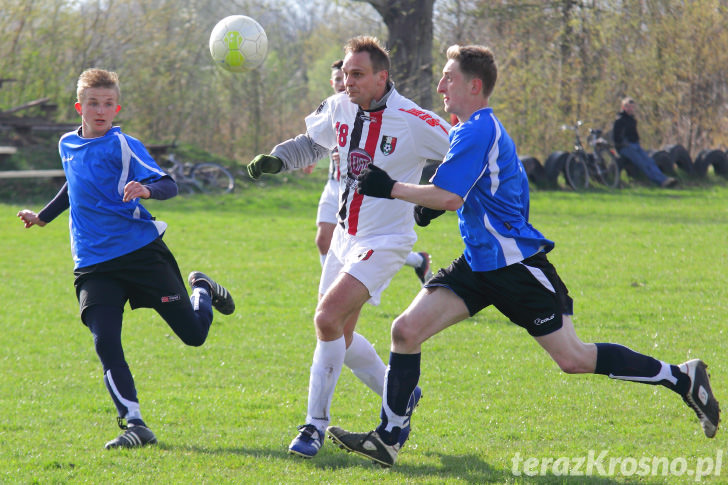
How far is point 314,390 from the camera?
4.75 metres

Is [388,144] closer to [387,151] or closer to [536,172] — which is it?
[387,151]

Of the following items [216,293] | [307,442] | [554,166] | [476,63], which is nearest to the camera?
[476,63]

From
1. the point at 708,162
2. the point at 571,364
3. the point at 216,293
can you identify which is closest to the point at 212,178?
the point at 708,162

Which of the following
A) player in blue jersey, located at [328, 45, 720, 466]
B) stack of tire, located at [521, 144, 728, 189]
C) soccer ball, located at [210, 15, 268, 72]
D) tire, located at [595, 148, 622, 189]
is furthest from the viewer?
stack of tire, located at [521, 144, 728, 189]

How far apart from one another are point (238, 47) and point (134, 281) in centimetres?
245

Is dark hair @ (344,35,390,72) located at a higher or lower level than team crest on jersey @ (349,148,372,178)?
higher

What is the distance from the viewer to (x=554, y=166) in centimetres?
1950

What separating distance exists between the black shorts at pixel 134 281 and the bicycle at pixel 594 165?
51.1ft

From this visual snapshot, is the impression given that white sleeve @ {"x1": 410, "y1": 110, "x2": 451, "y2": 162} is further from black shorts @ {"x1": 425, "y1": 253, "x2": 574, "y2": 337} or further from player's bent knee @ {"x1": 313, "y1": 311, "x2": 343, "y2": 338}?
player's bent knee @ {"x1": 313, "y1": 311, "x2": 343, "y2": 338}

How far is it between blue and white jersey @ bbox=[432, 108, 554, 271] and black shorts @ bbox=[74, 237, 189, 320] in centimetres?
177

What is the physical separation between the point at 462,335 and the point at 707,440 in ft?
10.5

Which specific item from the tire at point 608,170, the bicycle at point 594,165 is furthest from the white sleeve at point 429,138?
the tire at point 608,170

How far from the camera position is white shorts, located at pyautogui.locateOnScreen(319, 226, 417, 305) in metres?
4.74


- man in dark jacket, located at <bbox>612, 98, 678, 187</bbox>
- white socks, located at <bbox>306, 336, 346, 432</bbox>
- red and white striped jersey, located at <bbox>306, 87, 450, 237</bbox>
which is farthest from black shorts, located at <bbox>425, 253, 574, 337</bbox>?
man in dark jacket, located at <bbox>612, 98, 678, 187</bbox>
